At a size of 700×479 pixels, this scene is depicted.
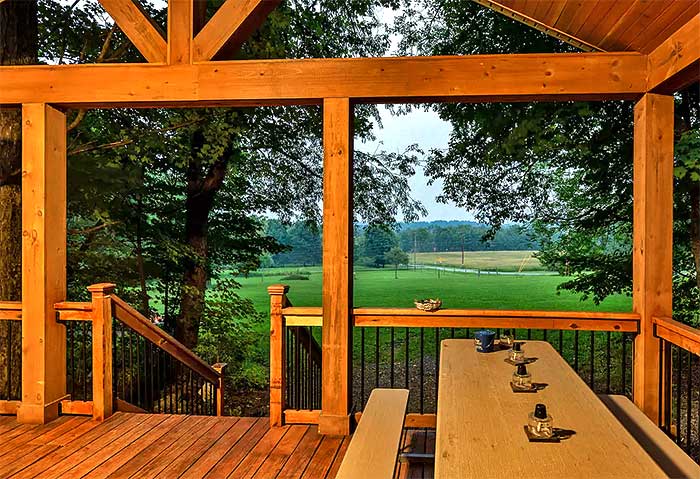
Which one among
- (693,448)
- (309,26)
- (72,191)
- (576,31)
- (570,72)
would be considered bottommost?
(693,448)

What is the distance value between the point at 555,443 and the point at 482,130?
593cm

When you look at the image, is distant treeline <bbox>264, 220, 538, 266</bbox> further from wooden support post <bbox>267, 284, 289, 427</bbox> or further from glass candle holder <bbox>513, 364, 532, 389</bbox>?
glass candle holder <bbox>513, 364, 532, 389</bbox>

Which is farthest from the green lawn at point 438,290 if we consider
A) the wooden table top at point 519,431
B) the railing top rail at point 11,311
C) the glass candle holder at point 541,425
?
the glass candle holder at point 541,425

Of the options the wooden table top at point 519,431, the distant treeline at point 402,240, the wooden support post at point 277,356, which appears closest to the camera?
the wooden table top at point 519,431

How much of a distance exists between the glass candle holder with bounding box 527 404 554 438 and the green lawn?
8369mm

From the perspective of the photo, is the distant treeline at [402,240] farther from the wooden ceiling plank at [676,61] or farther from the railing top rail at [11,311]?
the wooden ceiling plank at [676,61]

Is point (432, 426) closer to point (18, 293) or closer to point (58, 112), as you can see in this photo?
point (58, 112)

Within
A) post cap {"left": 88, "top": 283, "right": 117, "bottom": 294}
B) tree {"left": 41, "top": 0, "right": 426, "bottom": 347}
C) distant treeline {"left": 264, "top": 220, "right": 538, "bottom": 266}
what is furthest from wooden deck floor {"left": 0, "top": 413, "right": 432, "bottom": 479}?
distant treeline {"left": 264, "top": 220, "right": 538, "bottom": 266}

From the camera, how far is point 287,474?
302cm

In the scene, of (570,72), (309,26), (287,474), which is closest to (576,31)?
(570,72)

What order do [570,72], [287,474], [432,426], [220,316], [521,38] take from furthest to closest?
[220,316], [521,38], [432,426], [570,72], [287,474]

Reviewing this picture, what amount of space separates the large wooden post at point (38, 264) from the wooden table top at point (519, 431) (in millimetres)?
2863

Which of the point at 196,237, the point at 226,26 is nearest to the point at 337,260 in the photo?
the point at 226,26

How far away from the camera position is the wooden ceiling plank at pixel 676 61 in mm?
2760
